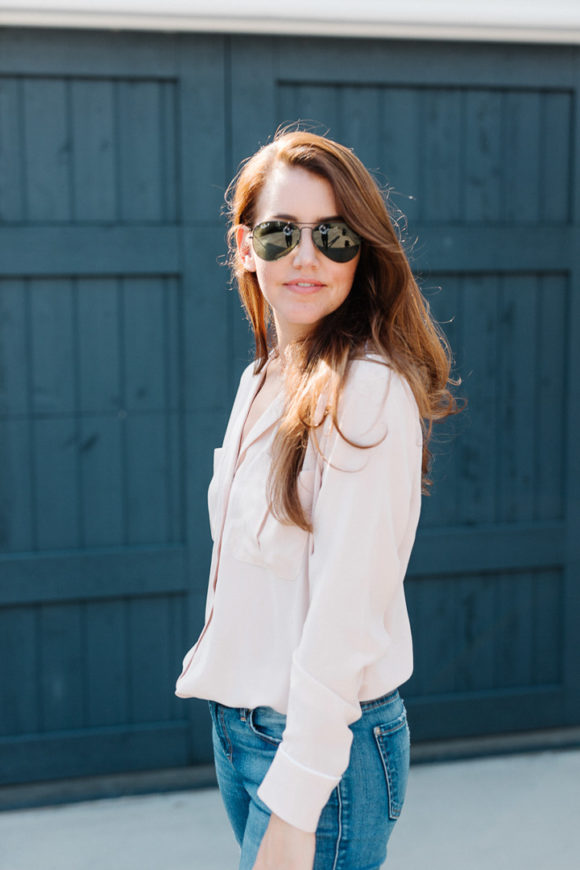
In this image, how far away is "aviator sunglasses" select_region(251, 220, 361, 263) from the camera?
1.26m

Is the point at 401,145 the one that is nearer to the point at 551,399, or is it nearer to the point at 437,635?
the point at 551,399

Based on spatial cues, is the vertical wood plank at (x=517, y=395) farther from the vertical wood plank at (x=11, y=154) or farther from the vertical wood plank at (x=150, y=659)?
the vertical wood plank at (x=11, y=154)

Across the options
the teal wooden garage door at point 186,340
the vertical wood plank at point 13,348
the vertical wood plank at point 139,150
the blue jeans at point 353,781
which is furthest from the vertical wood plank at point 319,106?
the blue jeans at point 353,781

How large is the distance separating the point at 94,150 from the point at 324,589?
2032mm

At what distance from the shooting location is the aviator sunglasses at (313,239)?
126 centimetres

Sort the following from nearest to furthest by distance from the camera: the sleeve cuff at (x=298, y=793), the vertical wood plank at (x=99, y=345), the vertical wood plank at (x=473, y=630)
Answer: the sleeve cuff at (x=298, y=793) < the vertical wood plank at (x=99, y=345) < the vertical wood plank at (x=473, y=630)

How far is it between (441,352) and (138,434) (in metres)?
1.66

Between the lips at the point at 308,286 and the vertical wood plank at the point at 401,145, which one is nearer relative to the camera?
the lips at the point at 308,286

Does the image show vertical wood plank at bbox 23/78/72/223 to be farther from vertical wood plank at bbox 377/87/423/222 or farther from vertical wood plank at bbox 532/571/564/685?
vertical wood plank at bbox 532/571/564/685

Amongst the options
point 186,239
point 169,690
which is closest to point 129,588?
point 169,690

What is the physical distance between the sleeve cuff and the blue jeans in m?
0.10

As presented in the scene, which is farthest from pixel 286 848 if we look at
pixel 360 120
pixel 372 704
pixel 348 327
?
pixel 360 120

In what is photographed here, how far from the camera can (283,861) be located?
1.08m

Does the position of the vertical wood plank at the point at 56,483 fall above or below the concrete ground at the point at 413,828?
above
